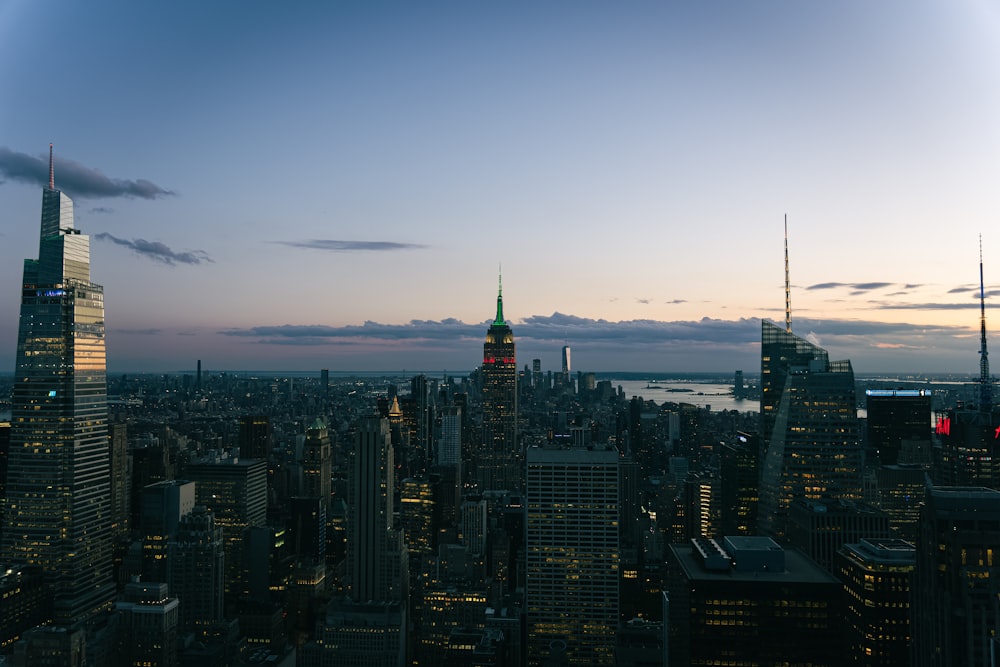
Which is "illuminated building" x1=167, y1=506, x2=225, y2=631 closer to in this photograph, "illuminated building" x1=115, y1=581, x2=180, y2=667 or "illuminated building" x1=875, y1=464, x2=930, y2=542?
"illuminated building" x1=115, y1=581, x2=180, y2=667

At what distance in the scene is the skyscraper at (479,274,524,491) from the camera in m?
63.1

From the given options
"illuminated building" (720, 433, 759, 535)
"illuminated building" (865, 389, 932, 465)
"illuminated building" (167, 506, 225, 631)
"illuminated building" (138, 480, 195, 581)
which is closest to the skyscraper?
"illuminated building" (720, 433, 759, 535)

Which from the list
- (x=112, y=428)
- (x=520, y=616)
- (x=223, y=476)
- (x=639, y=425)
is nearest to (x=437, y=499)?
(x=223, y=476)

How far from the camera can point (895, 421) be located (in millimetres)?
52062

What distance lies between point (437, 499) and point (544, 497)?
14.2m

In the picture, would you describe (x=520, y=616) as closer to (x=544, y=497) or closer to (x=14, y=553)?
(x=544, y=497)

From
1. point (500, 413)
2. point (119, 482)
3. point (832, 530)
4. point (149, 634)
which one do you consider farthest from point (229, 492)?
point (500, 413)

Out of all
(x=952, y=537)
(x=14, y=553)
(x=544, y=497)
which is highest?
(x=952, y=537)

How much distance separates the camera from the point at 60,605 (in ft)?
92.4

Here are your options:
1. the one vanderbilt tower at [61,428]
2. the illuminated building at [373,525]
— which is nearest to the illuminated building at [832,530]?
the illuminated building at [373,525]

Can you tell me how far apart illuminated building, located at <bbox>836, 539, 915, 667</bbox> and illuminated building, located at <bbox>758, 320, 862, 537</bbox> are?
13278 millimetres

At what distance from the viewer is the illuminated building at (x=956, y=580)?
1266 cm

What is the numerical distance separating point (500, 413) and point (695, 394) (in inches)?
1925

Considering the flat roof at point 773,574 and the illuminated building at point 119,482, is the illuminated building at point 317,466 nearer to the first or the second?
the illuminated building at point 119,482
